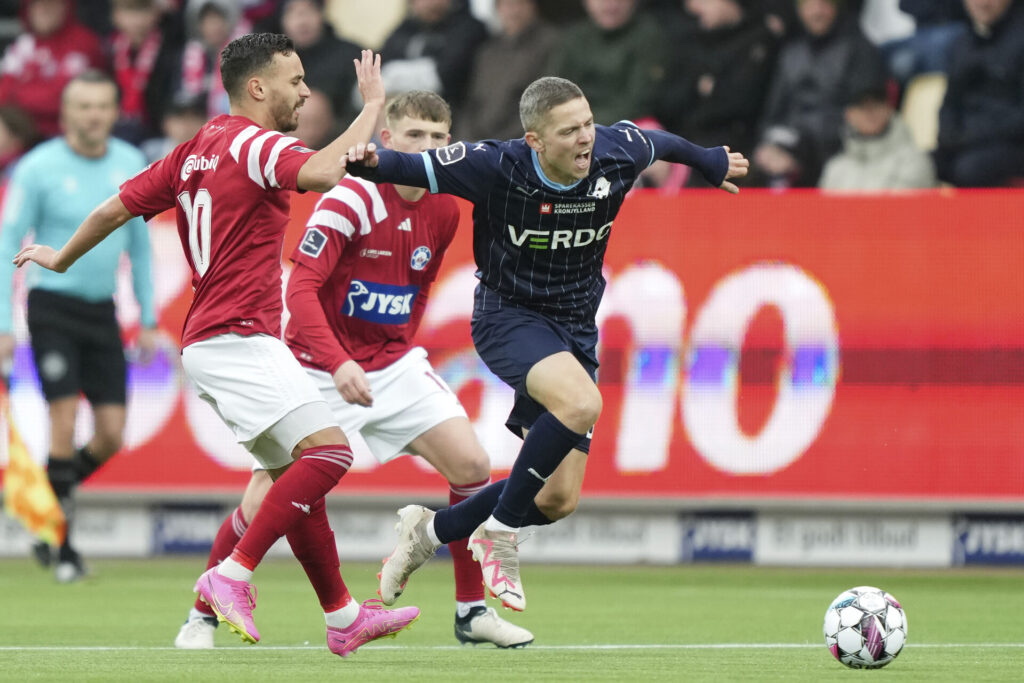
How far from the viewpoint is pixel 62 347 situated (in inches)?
387

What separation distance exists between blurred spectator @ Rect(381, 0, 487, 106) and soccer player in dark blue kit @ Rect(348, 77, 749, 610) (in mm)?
5922

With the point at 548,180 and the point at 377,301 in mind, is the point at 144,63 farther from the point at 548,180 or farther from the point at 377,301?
the point at 548,180

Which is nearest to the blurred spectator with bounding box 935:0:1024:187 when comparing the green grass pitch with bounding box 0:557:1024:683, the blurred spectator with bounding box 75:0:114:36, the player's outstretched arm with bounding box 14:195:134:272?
the green grass pitch with bounding box 0:557:1024:683

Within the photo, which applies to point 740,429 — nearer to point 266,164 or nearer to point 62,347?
point 62,347

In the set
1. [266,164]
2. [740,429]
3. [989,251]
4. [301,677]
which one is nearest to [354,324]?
[266,164]

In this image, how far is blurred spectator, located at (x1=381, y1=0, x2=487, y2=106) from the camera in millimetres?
12641

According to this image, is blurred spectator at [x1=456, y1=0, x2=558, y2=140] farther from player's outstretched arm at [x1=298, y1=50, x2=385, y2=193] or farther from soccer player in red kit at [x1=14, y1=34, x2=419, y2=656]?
player's outstretched arm at [x1=298, y1=50, x2=385, y2=193]

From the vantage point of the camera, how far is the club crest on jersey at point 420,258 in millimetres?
7117

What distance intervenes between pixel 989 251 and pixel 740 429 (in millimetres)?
1834

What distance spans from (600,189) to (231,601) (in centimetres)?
208

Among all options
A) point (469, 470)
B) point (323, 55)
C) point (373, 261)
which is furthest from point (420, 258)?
point (323, 55)

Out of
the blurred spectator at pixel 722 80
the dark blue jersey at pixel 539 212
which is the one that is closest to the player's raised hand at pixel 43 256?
the dark blue jersey at pixel 539 212

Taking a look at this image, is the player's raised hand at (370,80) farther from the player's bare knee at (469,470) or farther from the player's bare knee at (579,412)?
the player's bare knee at (469,470)

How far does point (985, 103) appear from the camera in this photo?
11.1m
